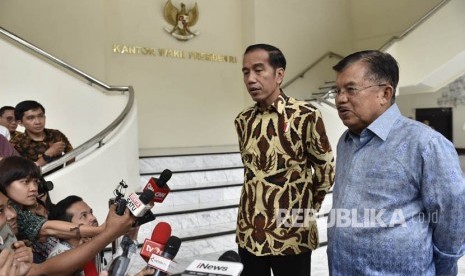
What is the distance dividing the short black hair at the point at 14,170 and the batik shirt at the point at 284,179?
93 centimetres

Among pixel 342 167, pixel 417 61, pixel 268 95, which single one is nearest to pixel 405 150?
pixel 342 167

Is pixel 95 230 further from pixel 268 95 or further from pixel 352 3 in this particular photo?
pixel 352 3

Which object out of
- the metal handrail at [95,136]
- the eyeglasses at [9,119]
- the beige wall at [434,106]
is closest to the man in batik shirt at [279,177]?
the metal handrail at [95,136]

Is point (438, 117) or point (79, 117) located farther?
point (438, 117)

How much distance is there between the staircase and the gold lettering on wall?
6.89ft

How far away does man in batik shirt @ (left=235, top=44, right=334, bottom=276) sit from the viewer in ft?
5.32

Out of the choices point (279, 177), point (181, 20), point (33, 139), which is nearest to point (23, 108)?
point (33, 139)

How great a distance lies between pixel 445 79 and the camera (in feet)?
21.3

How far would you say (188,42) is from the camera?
290 inches

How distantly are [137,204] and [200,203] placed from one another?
12.5 ft

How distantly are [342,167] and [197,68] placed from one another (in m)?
6.40

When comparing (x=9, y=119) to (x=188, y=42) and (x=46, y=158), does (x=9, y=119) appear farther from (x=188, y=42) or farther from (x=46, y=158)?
(x=188, y=42)

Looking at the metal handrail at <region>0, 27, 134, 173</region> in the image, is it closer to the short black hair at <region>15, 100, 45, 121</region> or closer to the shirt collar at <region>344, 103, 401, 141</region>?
the short black hair at <region>15, 100, 45, 121</region>

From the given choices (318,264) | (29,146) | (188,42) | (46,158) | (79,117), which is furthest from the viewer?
(188,42)
